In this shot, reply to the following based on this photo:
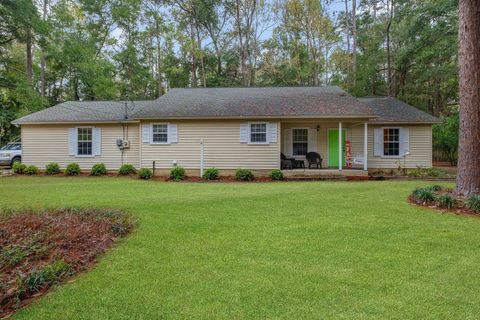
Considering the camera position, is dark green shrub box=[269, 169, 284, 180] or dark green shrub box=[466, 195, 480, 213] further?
dark green shrub box=[269, 169, 284, 180]

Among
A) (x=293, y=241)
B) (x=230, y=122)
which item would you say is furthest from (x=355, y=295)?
(x=230, y=122)

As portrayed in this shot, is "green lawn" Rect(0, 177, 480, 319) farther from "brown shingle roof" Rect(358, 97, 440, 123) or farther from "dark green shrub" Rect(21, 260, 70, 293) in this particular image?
"brown shingle roof" Rect(358, 97, 440, 123)

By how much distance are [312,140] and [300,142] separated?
1.84 ft

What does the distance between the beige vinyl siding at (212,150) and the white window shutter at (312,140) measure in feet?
7.06

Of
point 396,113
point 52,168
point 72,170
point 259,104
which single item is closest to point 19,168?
point 52,168

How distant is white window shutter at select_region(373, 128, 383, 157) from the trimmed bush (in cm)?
1375

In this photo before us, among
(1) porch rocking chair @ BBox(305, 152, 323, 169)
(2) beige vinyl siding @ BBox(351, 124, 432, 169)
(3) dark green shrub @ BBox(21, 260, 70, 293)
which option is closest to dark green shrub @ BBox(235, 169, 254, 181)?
(1) porch rocking chair @ BBox(305, 152, 323, 169)

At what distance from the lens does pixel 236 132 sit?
14125 mm

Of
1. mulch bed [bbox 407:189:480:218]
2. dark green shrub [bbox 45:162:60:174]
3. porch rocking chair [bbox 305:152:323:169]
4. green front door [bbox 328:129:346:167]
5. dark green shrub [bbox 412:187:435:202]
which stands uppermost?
green front door [bbox 328:129:346:167]

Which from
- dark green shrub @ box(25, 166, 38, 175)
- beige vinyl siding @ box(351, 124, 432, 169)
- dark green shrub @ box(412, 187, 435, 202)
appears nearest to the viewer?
dark green shrub @ box(412, 187, 435, 202)

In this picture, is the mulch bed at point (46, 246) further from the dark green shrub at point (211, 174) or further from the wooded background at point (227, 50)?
the wooded background at point (227, 50)

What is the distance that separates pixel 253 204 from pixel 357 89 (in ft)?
64.0

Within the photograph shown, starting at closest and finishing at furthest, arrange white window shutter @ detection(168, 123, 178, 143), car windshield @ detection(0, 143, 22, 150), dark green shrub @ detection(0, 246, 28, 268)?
1. dark green shrub @ detection(0, 246, 28, 268)
2. white window shutter @ detection(168, 123, 178, 143)
3. car windshield @ detection(0, 143, 22, 150)

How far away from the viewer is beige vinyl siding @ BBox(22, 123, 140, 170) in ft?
50.8
